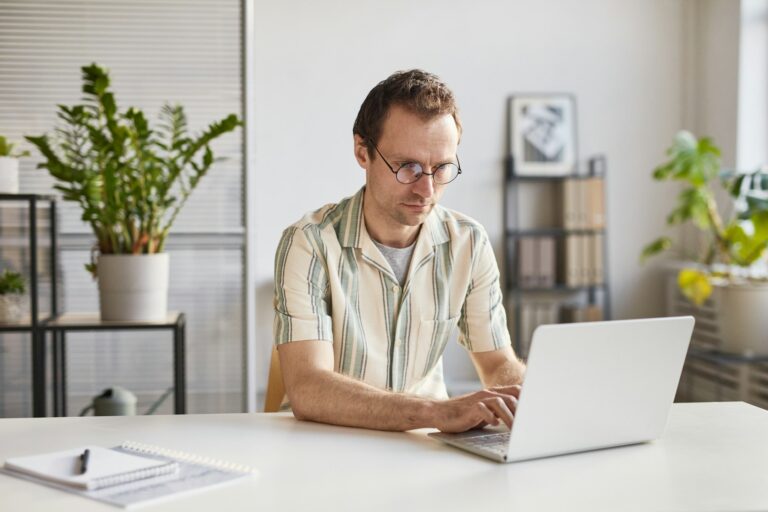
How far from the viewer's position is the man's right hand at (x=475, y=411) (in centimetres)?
148

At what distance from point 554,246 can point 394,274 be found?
11.6 feet

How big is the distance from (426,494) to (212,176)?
267 centimetres

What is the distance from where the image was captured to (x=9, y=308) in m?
2.95

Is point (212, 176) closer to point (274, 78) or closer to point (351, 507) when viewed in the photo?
point (274, 78)

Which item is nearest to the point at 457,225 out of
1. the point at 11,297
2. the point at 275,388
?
the point at 275,388

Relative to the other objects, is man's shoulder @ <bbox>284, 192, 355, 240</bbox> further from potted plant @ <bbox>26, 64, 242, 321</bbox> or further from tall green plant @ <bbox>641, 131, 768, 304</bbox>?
tall green plant @ <bbox>641, 131, 768, 304</bbox>

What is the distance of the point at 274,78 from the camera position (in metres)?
5.26

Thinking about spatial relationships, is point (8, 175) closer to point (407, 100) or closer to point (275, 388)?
point (275, 388)

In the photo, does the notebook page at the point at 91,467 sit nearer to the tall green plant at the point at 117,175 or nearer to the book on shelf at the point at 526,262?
the tall green plant at the point at 117,175

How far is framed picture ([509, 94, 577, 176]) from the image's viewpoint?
541 centimetres

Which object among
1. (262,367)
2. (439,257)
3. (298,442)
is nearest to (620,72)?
(262,367)

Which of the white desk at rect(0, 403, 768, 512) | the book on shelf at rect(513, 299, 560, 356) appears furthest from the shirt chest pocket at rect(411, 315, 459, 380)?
the book on shelf at rect(513, 299, 560, 356)

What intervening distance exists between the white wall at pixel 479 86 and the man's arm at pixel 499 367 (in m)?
2.99

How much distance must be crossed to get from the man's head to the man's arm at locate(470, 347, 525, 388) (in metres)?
0.40
